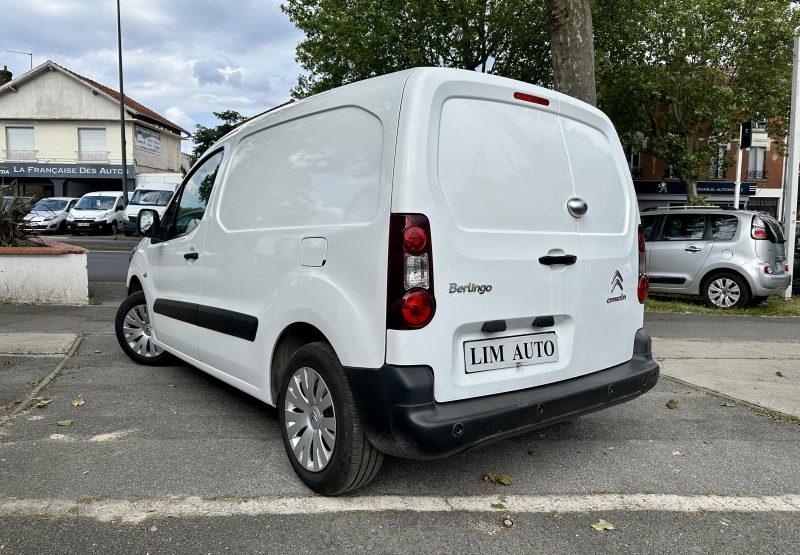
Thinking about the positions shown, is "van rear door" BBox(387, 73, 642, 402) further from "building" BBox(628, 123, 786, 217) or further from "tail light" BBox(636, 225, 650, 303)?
"building" BBox(628, 123, 786, 217)

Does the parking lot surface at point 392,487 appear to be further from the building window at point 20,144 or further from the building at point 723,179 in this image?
the building window at point 20,144

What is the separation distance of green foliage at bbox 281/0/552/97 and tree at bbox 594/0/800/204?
2766mm

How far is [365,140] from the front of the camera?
2803 mm

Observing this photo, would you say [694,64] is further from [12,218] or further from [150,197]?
[12,218]

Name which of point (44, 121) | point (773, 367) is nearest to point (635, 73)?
point (773, 367)

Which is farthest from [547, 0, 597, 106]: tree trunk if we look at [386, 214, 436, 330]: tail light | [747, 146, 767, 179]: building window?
[747, 146, 767, 179]: building window

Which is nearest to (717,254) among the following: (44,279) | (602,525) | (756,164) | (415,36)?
(602,525)

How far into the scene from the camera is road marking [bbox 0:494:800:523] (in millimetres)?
2758

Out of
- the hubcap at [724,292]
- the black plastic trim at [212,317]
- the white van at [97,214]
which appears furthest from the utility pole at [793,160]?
the white van at [97,214]

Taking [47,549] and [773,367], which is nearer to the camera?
[47,549]

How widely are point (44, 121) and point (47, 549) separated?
4153cm

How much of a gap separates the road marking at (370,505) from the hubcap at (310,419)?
211 millimetres

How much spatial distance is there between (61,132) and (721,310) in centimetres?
3898

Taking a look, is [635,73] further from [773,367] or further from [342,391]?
[342,391]
